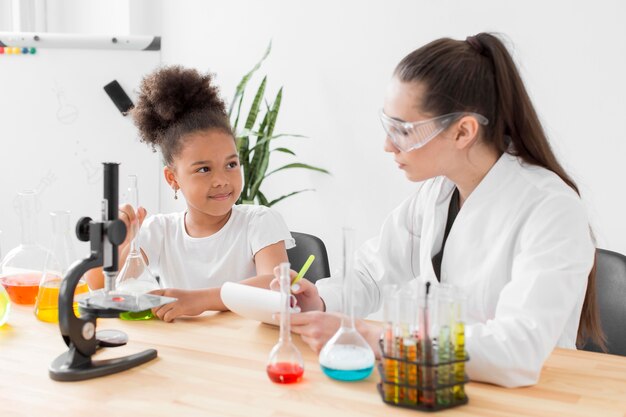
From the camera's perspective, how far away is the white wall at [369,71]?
3.12 metres

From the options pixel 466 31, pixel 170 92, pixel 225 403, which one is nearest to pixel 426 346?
pixel 225 403

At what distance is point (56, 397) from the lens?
132cm

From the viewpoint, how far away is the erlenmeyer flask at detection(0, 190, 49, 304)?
186 centimetres

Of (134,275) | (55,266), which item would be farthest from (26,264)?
(134,275)

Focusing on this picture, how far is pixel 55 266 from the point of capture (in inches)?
70.4

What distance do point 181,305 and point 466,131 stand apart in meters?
0.78

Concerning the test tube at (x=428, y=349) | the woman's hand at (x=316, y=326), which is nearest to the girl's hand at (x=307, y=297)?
the woman's hand at (x=316, y=326)

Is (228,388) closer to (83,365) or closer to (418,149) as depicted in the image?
(83,365)

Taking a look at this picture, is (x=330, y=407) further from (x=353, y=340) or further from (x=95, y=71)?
(x=95, y=71)

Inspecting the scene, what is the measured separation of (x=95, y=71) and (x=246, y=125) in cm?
72

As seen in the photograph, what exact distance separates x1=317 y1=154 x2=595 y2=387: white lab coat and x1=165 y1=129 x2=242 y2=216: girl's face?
0.44 meters

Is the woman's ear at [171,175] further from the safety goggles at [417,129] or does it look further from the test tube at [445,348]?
the test tube at [445,348]

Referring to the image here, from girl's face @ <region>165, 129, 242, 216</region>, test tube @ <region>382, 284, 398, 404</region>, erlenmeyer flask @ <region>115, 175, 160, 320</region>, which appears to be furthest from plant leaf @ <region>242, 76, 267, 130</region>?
test tube @ <region>382, 284, 398, 404</region>

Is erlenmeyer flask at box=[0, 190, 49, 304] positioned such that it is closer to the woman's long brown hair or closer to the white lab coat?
the white lab coat
